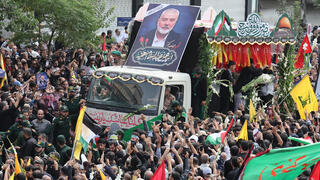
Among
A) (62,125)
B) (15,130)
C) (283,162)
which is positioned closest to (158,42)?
(62,125)

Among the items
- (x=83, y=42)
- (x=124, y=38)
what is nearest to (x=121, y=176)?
(x=83, y=42)

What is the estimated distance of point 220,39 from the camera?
62.8ft

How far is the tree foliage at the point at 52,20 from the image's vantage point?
67.7 ft

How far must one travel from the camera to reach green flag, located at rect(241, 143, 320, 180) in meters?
9.20

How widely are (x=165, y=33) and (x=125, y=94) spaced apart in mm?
2823

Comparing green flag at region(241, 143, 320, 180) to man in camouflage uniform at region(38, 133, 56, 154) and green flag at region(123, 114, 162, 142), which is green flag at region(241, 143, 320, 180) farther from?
green flag at region(123, 114, 162, 142)

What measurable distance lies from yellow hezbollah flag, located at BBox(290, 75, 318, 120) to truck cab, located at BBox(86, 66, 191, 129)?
2574 mm

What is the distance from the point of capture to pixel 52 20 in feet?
69.5

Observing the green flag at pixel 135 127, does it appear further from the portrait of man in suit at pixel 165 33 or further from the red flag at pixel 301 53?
the red flag at pixel 301 53

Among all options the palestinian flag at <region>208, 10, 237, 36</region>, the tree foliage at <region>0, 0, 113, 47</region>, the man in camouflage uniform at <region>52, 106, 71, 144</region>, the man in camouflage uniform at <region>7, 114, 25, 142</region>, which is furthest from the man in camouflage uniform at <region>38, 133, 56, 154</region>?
the tree foliage at <region>0, 0, 113, 47</region>

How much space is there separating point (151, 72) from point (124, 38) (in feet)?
34.0

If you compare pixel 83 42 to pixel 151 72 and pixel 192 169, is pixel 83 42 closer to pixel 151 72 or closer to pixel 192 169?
pixel 151 72

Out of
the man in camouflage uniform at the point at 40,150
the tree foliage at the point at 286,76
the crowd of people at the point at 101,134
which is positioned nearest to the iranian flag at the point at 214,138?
the crowd of people at the point at 101,134

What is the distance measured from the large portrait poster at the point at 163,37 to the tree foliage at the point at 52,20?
8.51ft
